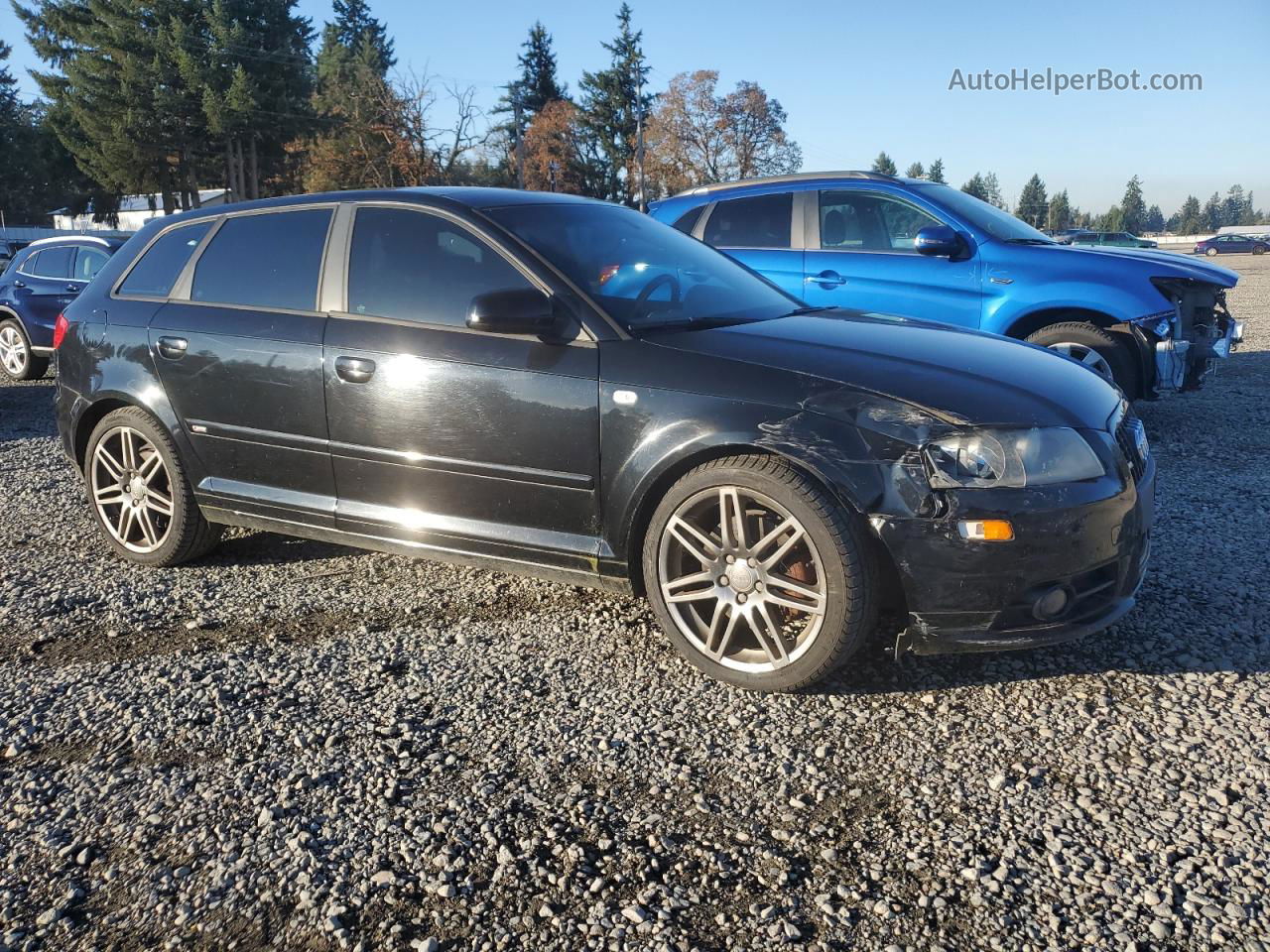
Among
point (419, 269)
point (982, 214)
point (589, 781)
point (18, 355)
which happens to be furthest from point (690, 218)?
point (18, 355)

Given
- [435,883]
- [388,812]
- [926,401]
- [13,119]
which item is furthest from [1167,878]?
[13,119]

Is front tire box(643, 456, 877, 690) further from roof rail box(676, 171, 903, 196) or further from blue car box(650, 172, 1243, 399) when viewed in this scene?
roof rail box(676, 171, 903, 196)

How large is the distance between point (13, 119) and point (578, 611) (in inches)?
2921

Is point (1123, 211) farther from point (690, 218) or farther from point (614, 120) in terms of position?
point (690, 218)

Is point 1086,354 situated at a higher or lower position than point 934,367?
lower

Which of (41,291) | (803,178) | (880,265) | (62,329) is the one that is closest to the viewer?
(62,329)

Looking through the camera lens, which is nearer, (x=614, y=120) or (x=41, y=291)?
(x=41, y=291)

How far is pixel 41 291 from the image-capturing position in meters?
11.4

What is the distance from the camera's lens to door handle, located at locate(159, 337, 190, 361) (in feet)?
14.3

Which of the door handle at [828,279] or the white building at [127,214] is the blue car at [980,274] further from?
the white building at [127,214]

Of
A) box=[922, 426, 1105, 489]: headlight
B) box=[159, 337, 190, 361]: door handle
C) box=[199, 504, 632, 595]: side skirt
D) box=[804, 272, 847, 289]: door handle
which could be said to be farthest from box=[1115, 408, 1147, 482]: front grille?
box=[804, 272, 847, 289]: door handle

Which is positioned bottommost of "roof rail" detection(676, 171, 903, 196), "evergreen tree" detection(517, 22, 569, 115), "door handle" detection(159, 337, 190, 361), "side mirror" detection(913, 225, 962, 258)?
"door handle" detection(159, 337, 190, 361)

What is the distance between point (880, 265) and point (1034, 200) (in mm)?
140807

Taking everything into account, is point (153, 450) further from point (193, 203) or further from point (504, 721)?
point (193, 203)
